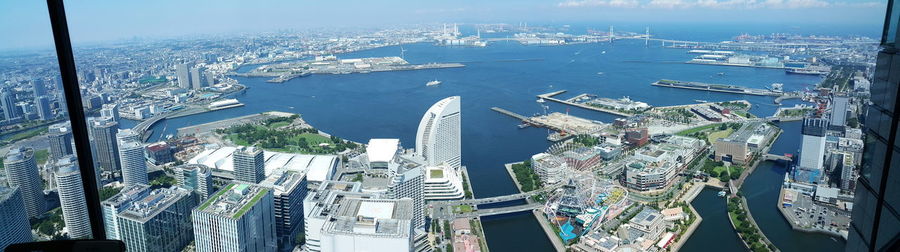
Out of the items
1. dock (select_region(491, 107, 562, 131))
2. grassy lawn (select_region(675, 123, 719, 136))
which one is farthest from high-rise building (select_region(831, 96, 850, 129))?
dock (select_region(491, 107, 562, 131))

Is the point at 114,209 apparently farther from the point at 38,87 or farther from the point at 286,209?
the point at 38,87

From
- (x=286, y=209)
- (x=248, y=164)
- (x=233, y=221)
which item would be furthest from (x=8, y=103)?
(x=248, y=164)

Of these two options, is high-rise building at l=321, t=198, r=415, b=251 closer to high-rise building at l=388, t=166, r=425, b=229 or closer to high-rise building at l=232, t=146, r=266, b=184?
high-rise building at l=388, t=166, r=425, b=229

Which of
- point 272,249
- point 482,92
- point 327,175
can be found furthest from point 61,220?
point 482,92

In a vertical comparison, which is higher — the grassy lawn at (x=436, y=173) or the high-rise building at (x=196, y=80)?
the high-rise building at (x=196, y=80)

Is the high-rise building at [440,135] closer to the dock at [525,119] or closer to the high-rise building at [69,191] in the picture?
the dock at [525,119]

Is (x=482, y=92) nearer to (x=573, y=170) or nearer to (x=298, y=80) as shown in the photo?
(x=298, y=80)

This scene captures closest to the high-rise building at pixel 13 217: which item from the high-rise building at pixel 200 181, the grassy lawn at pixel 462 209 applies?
the high-rise building at pixel 200 181
